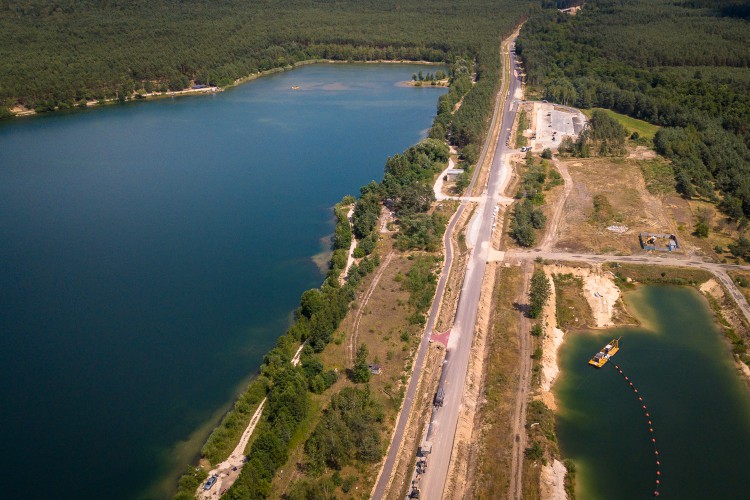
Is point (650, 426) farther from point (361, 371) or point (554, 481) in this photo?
point (361, 371)

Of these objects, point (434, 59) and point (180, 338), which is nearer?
point (180, 338)

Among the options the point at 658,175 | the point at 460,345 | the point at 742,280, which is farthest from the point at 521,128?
the point at 460,345

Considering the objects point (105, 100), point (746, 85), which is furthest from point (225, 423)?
point (746, 85)

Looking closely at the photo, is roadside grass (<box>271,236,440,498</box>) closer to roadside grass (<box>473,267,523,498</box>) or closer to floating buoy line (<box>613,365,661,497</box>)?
roadside grass (<box>473,267,523,498</box>)

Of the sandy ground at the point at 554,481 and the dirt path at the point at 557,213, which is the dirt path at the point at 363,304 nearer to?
the sandy ground at the point at 554,481

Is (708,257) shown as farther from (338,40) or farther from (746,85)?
(338,40)

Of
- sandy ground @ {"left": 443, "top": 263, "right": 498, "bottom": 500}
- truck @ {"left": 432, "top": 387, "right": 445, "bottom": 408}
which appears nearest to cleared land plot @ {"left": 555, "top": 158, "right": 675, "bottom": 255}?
sandy ground @ {"left": 443, "top": 263, "right": 498, "bottom": 500}

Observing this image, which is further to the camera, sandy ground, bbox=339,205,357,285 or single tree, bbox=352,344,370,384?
sandy ground, bbox=339,205,357,285
